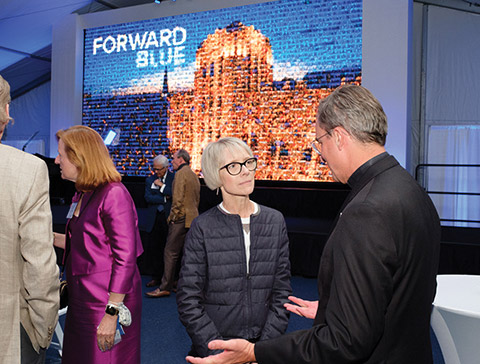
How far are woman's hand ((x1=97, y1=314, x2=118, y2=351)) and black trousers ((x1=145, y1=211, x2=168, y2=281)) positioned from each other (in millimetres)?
3518

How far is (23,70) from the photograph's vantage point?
1229 cm

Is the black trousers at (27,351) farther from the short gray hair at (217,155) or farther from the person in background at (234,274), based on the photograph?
the short gray hair at (217,155)

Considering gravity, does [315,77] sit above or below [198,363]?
above

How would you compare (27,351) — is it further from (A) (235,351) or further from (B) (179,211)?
(B) (179,211)

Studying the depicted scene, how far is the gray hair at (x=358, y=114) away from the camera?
3.39 feet

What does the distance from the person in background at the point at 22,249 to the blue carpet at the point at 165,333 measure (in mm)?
1916

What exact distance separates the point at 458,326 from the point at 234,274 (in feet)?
2.51

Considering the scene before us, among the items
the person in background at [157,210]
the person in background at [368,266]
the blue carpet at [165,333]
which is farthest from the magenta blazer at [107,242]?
the person in background at [157,210]

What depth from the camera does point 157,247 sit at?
5.53 meters

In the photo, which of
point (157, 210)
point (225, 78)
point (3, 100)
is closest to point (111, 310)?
point (3, 100)

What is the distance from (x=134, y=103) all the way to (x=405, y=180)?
8.99m

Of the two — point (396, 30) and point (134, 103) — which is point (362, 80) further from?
point (134, 103)

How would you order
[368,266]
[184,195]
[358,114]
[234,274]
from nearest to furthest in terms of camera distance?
[368,266] < [358,114] < [234,274] < [184,195]

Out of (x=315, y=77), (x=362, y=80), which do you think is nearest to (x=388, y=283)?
(x=362, y=80)
